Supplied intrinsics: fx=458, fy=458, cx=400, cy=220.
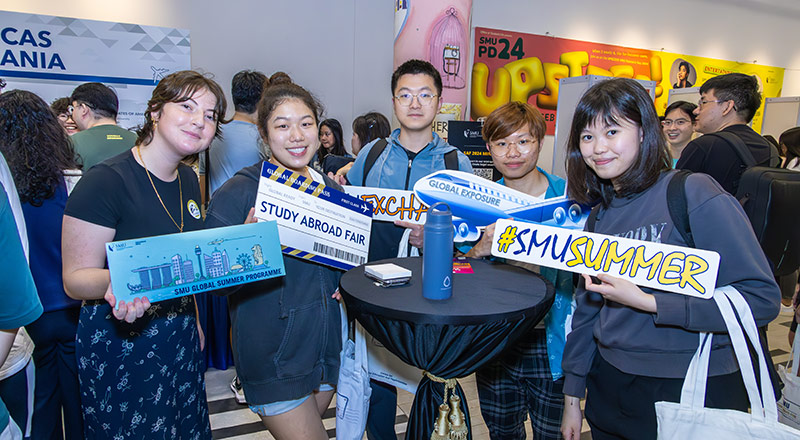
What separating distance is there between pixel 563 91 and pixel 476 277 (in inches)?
141

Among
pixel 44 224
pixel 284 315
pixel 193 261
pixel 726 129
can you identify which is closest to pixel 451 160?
pixel 284 315

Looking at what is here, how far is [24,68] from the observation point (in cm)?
429

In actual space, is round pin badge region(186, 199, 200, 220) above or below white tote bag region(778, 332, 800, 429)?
above

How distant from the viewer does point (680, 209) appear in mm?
1138

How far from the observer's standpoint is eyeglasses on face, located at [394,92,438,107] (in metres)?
2.01

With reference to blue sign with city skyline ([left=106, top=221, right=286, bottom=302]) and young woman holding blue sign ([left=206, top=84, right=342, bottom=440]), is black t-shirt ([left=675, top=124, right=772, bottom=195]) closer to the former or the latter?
young woman holding blue sign ([left=206, top=84, right=342, bottom=440])

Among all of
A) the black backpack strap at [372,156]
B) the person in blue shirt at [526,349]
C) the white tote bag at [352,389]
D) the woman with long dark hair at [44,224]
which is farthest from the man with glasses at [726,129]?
the woman with long dark hair at [44,224]

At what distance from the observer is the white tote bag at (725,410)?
1039mm

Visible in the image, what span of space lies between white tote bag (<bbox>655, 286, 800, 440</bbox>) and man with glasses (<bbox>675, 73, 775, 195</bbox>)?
7.48ft

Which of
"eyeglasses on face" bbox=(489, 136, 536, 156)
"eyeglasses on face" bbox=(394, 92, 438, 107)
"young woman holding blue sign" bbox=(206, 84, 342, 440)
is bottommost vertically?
"young woman holding blue sign" bbox=(206, 84, 342, 440)

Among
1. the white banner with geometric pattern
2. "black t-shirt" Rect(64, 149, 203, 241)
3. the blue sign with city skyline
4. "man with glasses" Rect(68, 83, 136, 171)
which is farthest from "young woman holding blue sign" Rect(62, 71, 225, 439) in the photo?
the white banner with geometric pattern

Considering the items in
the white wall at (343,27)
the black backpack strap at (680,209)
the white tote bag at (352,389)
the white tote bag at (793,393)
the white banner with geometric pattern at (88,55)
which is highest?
the white wall at (343,27)

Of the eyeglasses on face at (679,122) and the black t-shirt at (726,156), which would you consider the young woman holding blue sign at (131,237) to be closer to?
the black t-shirt at (726,156)

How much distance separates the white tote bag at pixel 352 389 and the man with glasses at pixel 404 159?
359mm
